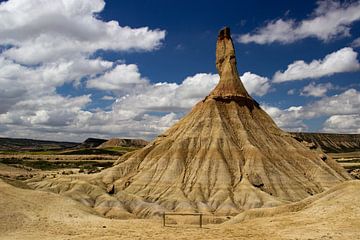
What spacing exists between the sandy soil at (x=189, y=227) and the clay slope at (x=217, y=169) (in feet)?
76.0

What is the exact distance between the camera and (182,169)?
277ft

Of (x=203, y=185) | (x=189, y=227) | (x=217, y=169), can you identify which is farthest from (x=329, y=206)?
(x=217, y=169)

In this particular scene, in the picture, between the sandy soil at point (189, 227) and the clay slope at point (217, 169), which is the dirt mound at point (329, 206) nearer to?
the sandy soil at point (189, 227)

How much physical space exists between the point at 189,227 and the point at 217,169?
1516 inches

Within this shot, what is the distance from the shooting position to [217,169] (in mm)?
82375

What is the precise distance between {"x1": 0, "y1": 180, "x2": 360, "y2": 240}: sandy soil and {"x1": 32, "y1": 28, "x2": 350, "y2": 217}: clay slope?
23.2m

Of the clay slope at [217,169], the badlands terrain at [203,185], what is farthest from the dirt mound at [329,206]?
the clay slope at [217,169]

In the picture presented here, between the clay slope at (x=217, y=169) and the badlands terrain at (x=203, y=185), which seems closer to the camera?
the badlands terrain at (x=203, y=185)

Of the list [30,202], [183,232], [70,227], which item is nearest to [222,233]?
[183,232]

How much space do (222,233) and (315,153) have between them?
61122 millimetres

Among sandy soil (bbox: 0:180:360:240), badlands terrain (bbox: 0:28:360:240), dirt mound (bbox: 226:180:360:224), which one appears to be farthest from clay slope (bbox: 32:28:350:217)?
dirt mound (bbox: 226:180:360:224)

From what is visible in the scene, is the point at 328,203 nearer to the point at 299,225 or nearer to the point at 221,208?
the point at 299,225

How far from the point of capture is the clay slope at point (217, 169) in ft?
248

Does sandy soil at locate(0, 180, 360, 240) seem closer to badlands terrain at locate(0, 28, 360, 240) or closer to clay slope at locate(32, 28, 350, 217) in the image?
badlands terrain at locate(0, 28, 360, 240)
